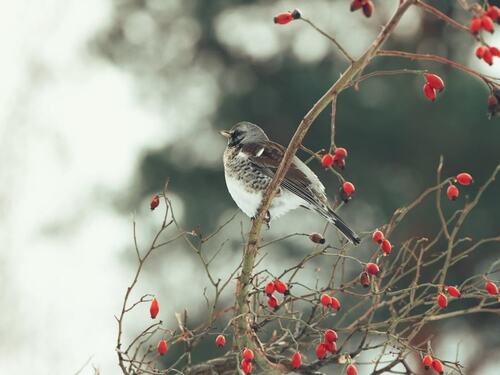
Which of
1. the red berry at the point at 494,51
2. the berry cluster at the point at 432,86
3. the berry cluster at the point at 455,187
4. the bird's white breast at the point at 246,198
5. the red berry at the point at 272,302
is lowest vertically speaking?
the bird's white breast at the point at 246,198

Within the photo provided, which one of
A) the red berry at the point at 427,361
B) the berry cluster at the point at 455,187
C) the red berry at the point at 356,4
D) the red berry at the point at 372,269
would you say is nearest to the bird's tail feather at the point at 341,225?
the berry cluster at the point at 455,187

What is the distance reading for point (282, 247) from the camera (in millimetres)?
10656

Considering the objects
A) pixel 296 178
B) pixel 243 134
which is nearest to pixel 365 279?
pixel 296 178

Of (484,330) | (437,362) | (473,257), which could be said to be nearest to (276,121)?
(473,257)

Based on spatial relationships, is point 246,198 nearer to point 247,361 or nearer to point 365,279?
point 365,279

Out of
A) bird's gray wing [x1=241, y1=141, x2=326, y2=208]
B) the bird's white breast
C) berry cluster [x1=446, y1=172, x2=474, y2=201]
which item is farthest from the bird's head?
berry cluster [x1=446, y1=172, x2=474, y2=201]

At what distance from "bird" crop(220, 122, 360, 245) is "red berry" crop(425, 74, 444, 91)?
1.33 m

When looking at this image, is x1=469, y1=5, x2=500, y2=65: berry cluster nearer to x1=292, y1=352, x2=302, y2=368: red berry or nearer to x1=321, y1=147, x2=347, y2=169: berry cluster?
x1=321, y1=147, x2=347, y2=169: berry cluster

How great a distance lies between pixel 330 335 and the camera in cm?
292

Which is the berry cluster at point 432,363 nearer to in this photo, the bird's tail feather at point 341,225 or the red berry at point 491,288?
the red berry at point 491,288

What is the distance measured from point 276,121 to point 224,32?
1.56m

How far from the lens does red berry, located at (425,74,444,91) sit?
8.79ft

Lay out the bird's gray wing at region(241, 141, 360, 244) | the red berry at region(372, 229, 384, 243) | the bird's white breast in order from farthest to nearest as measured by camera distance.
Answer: the bird's white breast → the bird's gray wing at region(241, 141, 360, 244) → the red berry at region(372, 229, 384, 243)

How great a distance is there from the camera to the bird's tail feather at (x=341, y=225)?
3.53 m
